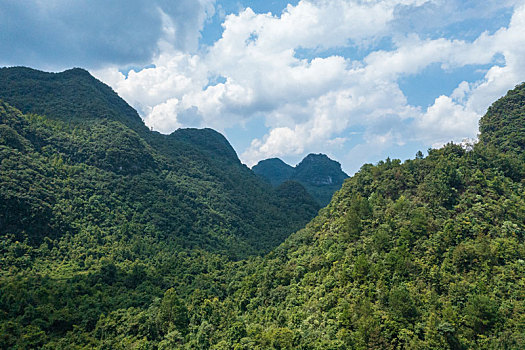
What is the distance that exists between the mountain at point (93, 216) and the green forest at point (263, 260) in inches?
12.0

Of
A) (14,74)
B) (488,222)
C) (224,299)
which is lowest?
(224,299)

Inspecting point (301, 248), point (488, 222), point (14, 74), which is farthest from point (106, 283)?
point (14, 74)

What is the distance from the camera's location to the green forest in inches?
1013

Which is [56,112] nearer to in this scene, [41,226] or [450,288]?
[41,226]

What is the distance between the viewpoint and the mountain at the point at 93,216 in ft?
130

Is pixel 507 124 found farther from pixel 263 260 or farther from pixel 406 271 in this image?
pixel 263 260

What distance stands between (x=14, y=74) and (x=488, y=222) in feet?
429

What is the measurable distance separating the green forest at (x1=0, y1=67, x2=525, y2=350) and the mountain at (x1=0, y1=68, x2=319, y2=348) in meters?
0.31

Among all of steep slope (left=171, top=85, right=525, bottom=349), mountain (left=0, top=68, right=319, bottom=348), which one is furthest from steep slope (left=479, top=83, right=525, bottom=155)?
mountain (left=0, top=68, right=319, bottom=348)

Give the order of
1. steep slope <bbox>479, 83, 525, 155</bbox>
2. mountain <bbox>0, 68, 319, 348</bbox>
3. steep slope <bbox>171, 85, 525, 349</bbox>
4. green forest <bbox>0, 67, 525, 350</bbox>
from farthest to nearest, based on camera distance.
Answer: steep slope <bbox>479, 83, 525, 155</bbox> → mountain <bbox>0, 68, 319, 348</bbox> → green forest <bbox>0, 67, 525, 350</bbox> → steep slope <bbox>171, 85, 525, 349</bbox>

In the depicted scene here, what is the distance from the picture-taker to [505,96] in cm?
5925

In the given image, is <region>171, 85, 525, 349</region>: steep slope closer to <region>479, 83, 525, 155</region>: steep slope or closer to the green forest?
the green forest

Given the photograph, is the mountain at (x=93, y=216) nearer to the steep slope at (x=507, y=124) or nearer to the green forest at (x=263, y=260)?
the green forest at (x=263, y=260)

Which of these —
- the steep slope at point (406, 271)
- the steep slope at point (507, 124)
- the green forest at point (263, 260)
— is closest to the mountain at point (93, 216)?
the green forest at point (263, 260)
